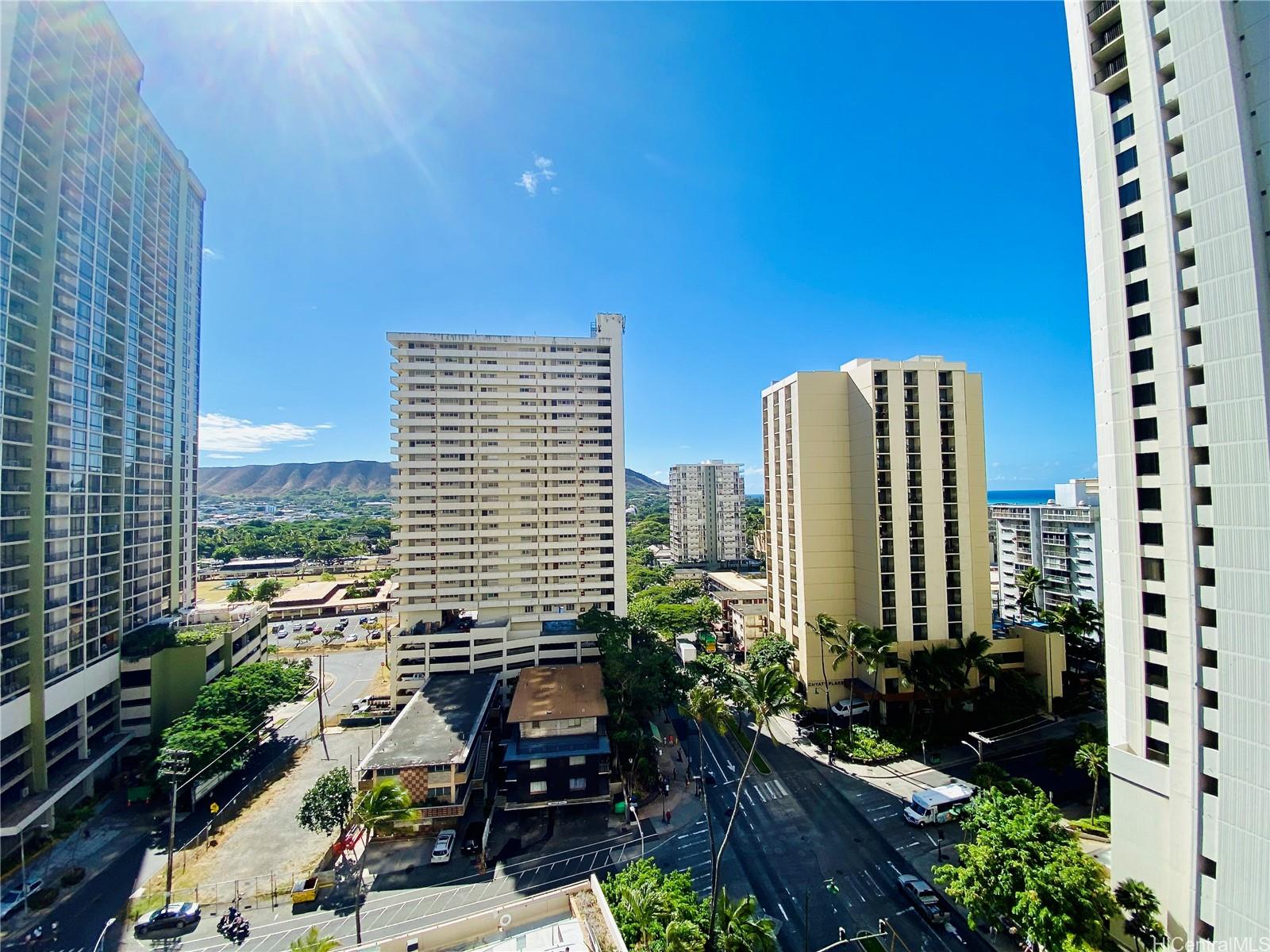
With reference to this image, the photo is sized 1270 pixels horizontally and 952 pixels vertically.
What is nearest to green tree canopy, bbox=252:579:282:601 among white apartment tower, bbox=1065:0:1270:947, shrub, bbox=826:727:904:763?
shrub, bbox=826:727:904:763

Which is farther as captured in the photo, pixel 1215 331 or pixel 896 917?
pixel 896 917

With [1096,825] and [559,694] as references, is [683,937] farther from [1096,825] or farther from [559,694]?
[1096,825]

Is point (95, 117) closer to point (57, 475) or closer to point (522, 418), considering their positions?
point (57, 475)

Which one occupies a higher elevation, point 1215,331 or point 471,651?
point 1215,331

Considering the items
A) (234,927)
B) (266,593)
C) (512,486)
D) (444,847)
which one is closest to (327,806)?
(234,927)

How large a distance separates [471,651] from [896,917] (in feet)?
132

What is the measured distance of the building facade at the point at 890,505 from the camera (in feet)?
152

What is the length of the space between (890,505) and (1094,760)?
21.9 meters

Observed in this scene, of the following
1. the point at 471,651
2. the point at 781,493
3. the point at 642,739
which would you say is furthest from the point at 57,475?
the point at 781,493

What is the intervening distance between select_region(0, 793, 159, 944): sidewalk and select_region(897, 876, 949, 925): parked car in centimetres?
4407

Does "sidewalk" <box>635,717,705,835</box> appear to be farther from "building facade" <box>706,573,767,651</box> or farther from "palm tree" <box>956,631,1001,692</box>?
"palm tree" <box>956,631,1001,692</box>

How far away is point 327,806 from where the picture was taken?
30.6 meters

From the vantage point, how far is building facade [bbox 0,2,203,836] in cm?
3478

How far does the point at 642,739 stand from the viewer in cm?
3697
